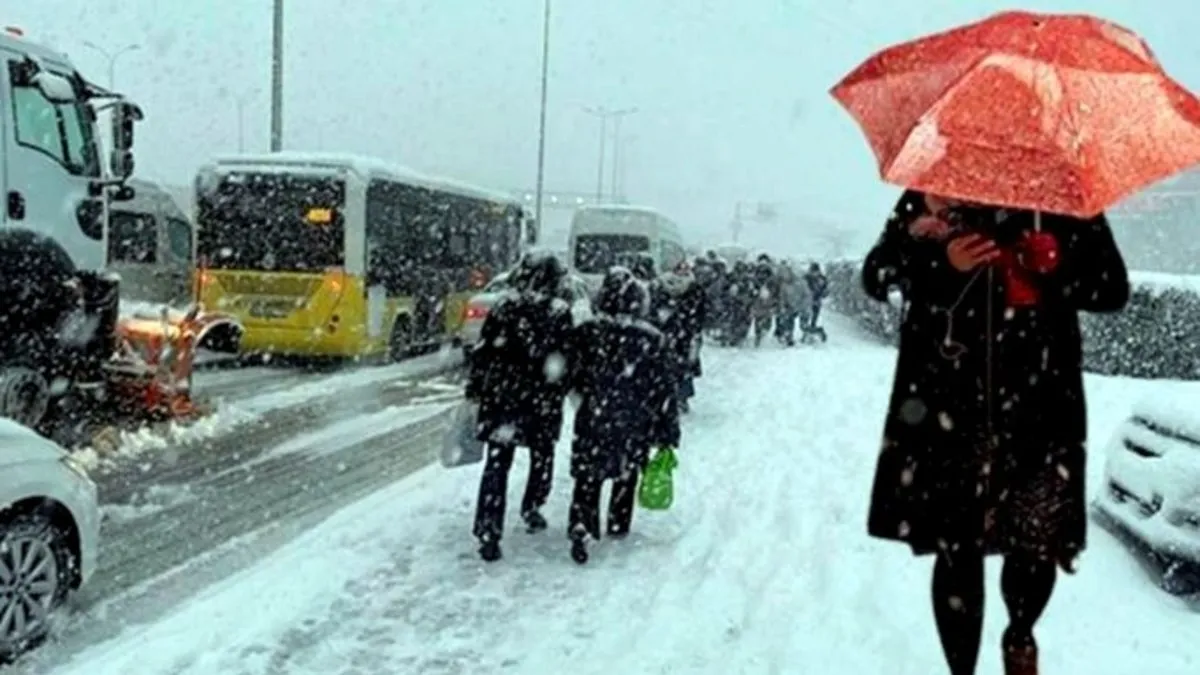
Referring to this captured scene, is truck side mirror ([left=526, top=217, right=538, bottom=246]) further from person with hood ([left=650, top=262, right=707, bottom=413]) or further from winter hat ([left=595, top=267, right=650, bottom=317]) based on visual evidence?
winter hat ([left=595, top=267, right=650, bottom=317])

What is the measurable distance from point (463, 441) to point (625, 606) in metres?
1.58

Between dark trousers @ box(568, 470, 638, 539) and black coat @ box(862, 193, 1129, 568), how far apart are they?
360cm

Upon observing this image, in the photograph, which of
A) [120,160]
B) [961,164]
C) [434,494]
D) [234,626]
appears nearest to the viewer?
[961,164]

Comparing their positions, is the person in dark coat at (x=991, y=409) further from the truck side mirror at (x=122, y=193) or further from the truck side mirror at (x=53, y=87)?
the truck side mirror at (x=122, y=193)

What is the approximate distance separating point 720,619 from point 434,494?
3376mm

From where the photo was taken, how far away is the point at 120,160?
1090cm

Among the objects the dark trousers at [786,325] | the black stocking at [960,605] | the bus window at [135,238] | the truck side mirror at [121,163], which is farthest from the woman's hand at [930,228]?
the dark trousers at [786,325]

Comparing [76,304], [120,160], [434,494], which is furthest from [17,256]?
[434,494]

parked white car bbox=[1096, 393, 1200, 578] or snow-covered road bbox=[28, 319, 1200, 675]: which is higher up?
parked white car bbox=[1096, 393, 1200, 578]

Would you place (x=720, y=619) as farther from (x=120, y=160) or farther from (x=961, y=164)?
(x=120, y=160)

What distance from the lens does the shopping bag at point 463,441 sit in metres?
6.98

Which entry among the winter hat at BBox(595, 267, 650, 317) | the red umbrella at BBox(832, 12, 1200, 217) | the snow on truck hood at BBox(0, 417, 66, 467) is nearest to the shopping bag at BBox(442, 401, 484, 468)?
the winter hat at BBox(595, 267, 650, 317)

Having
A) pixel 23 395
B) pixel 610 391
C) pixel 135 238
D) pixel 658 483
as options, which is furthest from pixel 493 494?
pixel 135 238

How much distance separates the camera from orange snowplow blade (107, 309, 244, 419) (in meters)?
11.5
